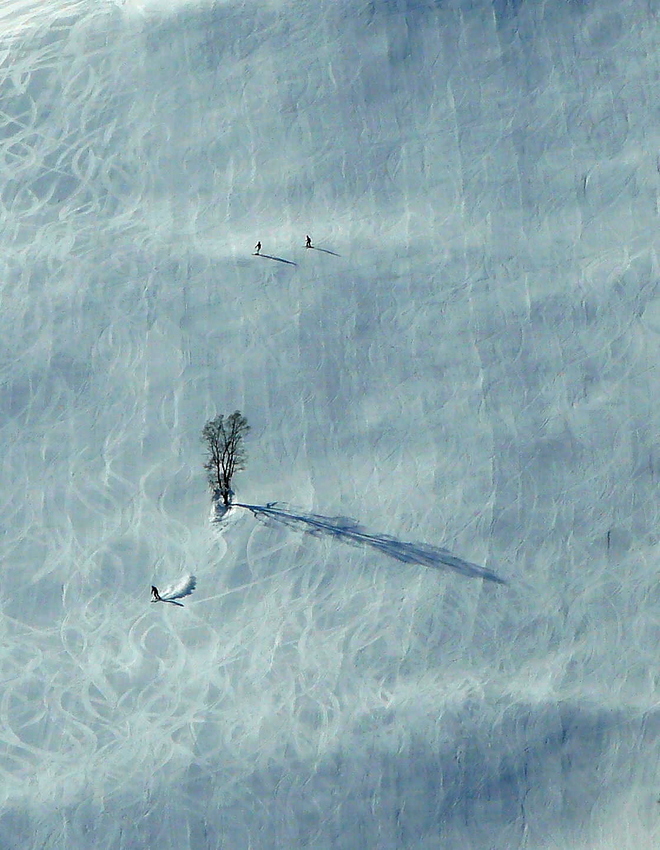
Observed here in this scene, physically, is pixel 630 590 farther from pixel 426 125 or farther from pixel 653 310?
pixel 426 125

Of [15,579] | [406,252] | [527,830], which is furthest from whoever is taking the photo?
[406,252]

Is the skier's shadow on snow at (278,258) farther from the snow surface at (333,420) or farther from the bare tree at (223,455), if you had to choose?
the bare tree at (223,455)

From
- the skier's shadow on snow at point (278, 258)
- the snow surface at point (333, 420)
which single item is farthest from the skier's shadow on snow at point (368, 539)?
the skier's shadow on snow at point (278, 258)

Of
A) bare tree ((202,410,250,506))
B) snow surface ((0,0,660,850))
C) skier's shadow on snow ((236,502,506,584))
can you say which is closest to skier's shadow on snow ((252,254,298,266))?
snow surface ((0,0,660,850))

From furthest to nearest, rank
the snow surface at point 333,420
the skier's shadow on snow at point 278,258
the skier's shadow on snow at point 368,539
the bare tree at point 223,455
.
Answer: the skier's shadow on snow at point 278,258, the bare tree at point 223,455, the skier's shadow on snow at point 368,539, the snow surface at point 333,420

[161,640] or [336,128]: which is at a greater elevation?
[336,128]

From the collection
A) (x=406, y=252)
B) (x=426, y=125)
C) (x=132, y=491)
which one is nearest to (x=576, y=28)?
(x=426, y=125)

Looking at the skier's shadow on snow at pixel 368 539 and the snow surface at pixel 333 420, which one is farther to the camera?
the skier's shadow on snow at pixel 368 539

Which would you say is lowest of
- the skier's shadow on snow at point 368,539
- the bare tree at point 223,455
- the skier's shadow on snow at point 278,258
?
the skier's shadow on snow at point 368,539
